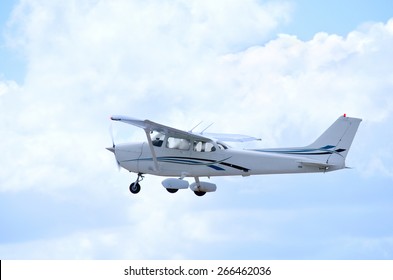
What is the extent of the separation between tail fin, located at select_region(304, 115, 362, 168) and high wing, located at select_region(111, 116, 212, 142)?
2888 millimetres

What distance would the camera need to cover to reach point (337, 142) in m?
20.2

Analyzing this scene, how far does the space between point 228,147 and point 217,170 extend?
26.6 inches

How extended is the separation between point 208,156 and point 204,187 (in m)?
0.97

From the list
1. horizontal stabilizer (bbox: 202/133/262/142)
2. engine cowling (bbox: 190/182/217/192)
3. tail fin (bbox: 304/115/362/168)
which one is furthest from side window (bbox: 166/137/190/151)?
tail fin (bbox: 304/115/362/168)

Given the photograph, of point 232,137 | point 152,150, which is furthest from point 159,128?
point 232,137

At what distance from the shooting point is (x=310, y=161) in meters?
20.3

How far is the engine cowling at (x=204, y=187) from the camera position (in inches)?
846

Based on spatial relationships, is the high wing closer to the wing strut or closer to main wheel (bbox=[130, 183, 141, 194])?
the wing strut

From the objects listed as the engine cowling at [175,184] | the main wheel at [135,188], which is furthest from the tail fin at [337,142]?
the main wheel at [135,188]

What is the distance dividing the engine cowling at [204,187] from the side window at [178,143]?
1.08 metres

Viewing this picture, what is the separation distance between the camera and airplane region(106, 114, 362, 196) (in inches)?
796
